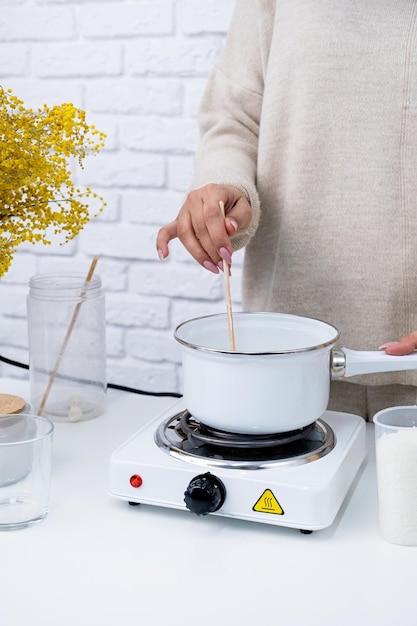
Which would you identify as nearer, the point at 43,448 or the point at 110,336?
the point at 43,448

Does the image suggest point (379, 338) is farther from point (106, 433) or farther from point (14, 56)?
point (14, 56)

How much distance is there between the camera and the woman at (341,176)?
1201 mm

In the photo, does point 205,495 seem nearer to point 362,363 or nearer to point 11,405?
point 362,363

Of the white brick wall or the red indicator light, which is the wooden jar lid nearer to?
the red indicator light

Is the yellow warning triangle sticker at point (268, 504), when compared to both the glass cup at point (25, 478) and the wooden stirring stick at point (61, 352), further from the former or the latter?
the wooden stirring stick at point (61, 352)

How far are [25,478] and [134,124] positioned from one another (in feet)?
3.69

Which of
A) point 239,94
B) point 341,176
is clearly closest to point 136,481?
point 341,176

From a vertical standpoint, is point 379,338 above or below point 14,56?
below

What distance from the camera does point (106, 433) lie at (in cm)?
119

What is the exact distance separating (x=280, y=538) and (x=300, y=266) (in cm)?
52

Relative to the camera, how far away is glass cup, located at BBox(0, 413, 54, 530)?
92 cm

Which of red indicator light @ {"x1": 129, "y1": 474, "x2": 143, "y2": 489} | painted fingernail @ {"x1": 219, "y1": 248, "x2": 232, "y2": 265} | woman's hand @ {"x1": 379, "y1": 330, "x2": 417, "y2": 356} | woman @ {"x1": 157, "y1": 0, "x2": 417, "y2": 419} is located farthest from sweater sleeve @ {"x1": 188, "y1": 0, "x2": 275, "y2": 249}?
red indicator light @ {"x1": 129, "y1": 474, "x2": 143, "y2": 489}

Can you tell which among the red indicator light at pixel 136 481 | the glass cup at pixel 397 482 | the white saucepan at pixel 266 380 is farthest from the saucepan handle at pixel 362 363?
the red indicator light at pixel 136 481

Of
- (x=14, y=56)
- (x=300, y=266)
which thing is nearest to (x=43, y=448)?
(x=300, y=266)
